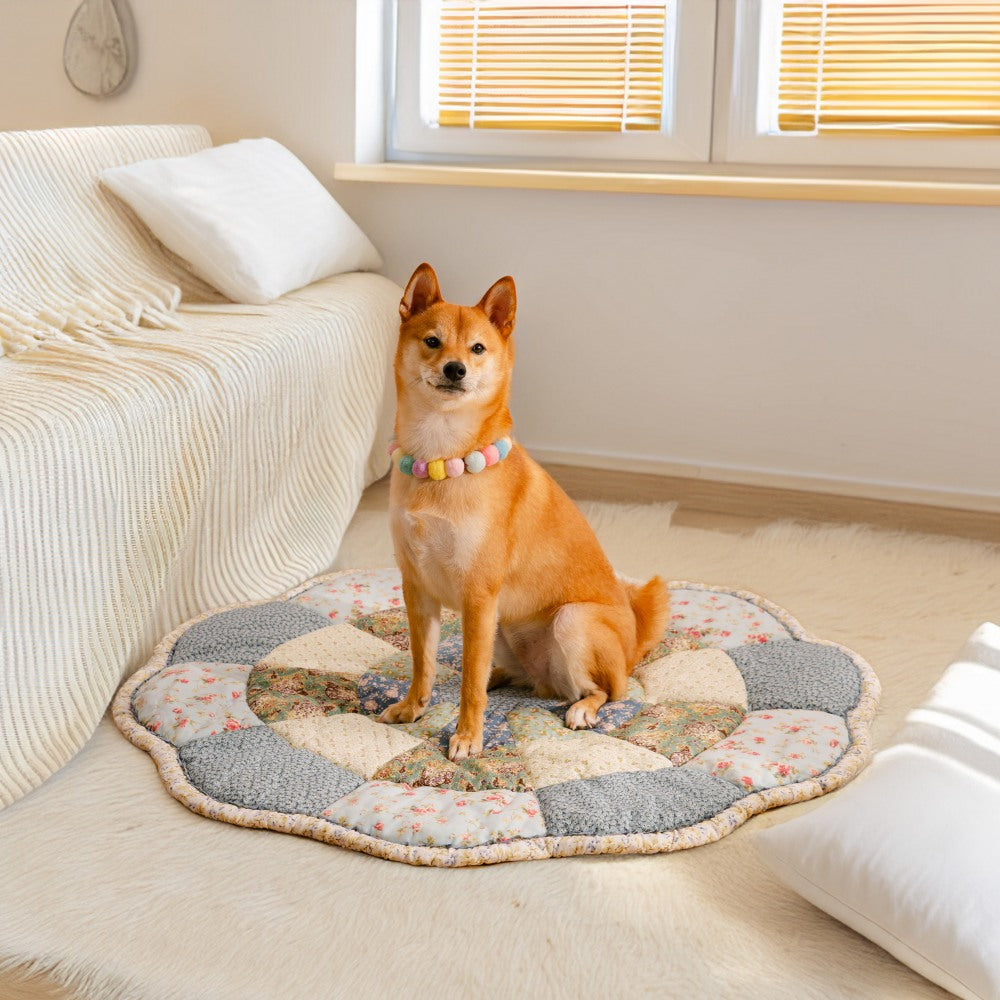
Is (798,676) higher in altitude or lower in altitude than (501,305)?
lower

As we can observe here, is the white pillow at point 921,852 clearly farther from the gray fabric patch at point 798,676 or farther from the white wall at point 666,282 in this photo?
the white wall at point 666,282

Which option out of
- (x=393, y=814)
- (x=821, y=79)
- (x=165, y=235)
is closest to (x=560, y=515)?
(x=393, y=814)

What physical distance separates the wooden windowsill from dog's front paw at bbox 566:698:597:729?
4.44ft

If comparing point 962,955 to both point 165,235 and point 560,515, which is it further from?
point 165,235

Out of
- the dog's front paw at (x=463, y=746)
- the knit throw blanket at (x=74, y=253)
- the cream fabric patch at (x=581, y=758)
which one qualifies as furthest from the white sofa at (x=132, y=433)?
the cream fabric patch at (x=581, y=758)

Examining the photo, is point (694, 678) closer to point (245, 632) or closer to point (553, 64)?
point (245, 632)

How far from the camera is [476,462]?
1.60 metres

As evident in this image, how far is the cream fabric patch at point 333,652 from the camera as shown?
1.83m

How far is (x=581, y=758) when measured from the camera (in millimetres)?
1557

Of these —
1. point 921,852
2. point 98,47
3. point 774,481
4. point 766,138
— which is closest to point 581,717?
point 921,852

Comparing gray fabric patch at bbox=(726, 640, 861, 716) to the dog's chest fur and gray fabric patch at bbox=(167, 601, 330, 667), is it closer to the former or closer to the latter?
the dog's chest fur

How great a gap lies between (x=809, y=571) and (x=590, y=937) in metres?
1.25

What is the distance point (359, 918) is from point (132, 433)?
81 cm

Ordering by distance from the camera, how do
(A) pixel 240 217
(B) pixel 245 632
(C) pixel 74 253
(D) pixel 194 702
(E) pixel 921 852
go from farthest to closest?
(A) pixel 240 217, (C) pixel 74 253, (B) pixel 245 632, (D) pixel 194 702, (E) pixel 921 852
